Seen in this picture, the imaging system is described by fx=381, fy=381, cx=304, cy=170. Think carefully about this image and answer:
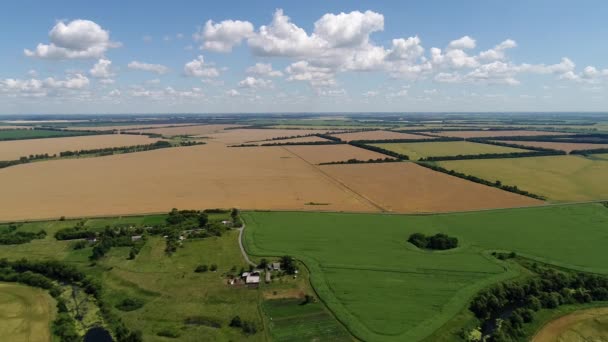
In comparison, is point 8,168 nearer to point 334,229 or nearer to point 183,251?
point 183,251

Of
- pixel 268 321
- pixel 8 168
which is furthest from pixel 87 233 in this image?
pixel 8 168

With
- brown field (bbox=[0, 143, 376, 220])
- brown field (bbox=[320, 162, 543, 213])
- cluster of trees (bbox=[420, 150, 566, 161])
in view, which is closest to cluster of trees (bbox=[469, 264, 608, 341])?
brown field (bbox=[320, 162, 543, 213])

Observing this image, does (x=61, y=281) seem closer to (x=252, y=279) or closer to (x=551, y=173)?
(x=252, y=279)

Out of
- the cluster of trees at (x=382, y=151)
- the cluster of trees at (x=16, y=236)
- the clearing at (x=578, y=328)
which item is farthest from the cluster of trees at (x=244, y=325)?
the cluster of trees at (x=382, y=151)

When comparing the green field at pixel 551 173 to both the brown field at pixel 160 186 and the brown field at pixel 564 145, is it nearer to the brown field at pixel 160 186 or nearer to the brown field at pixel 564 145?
the brown field at pixel 564 145

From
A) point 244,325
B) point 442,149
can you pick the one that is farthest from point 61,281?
point 442,149
